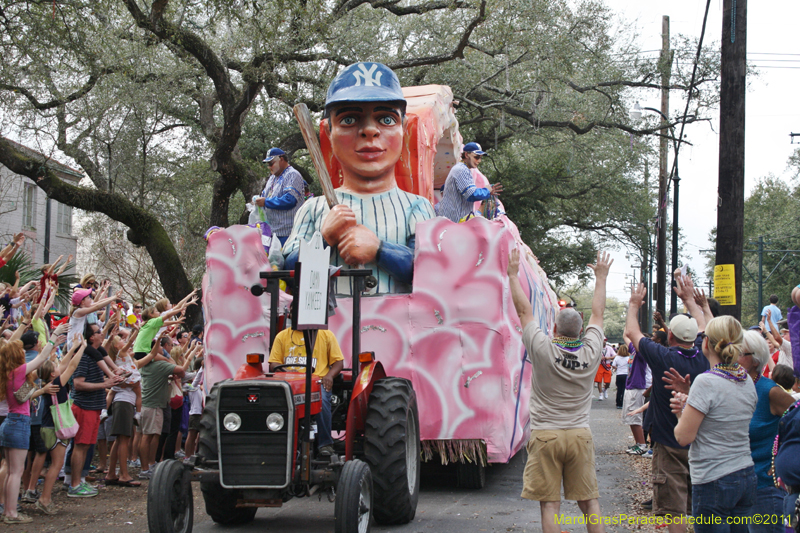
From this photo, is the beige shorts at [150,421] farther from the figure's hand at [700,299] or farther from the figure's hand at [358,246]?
the figure's hand at [700,299]

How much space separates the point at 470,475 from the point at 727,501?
360 centimetres

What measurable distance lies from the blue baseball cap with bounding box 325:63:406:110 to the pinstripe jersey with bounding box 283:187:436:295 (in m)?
1.01

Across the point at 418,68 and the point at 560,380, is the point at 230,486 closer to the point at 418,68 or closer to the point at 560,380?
the point at 560,380

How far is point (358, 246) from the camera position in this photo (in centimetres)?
731

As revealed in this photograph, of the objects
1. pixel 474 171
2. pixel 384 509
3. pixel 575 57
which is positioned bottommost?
pixel 384 509

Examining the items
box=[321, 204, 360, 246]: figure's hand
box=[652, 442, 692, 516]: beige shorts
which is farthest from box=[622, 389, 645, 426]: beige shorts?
box=[321, 204, 360, 246]: figure's hand

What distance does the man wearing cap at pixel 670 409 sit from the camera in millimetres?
5332

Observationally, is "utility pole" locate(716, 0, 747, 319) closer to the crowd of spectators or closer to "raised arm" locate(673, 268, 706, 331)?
"raised arm" locate(673, 268, 706, 331)

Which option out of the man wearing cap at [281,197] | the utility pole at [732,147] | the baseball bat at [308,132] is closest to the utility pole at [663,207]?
the utility pole at [732,147]

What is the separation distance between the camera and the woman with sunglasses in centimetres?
430

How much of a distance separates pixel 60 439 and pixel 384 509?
129 inches

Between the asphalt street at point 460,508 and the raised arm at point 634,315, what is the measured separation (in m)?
1.85

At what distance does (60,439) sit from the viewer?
7.10m

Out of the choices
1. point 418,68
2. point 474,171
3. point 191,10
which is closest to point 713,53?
point 418,68
